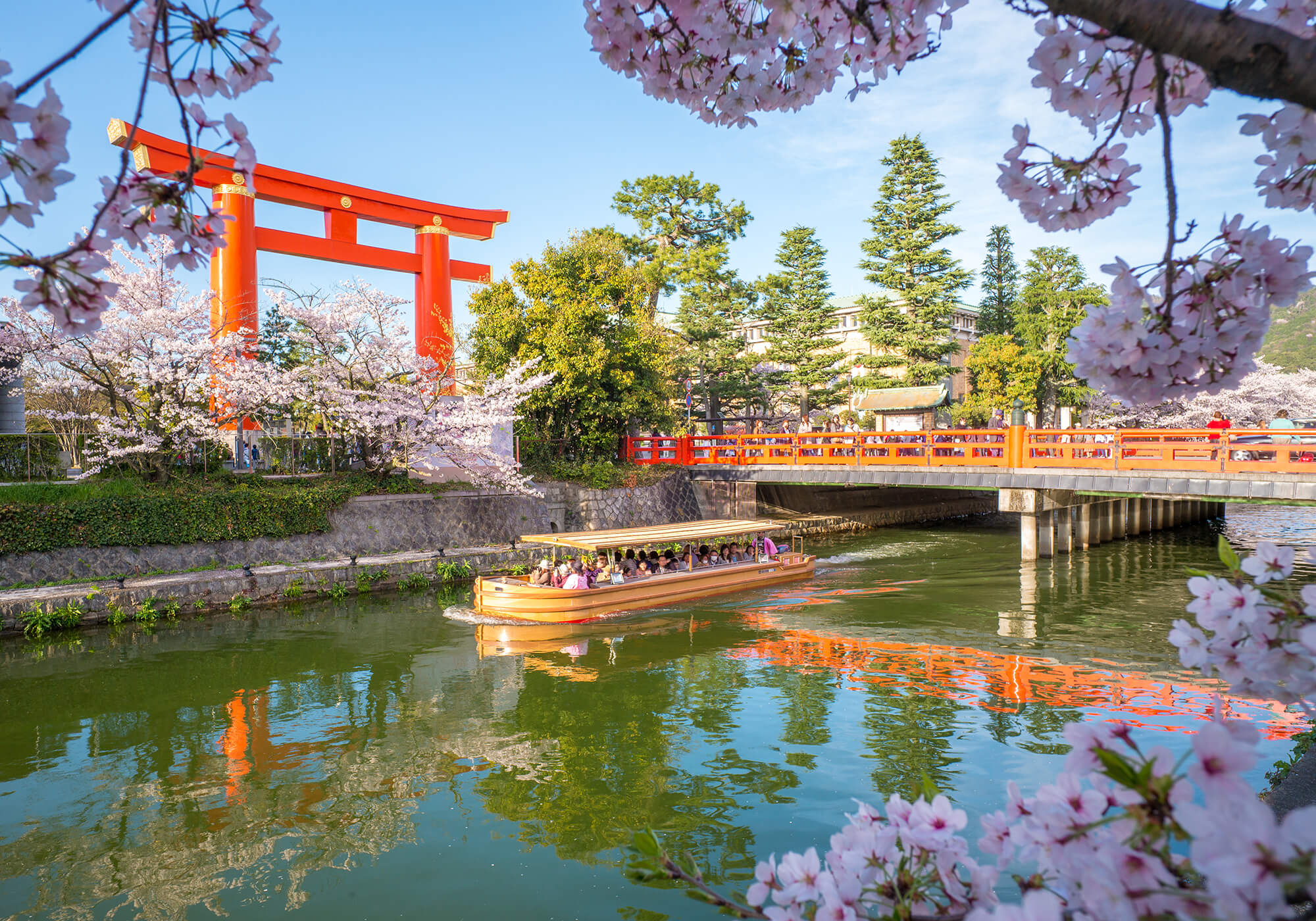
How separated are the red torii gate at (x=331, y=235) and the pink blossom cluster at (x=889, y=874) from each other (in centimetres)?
1940

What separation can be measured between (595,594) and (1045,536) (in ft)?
45.8

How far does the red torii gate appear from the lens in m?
19.7

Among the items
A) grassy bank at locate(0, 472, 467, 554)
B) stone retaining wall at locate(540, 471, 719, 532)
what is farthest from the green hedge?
stone retaining wall at locate(540, 471, 719, 532)

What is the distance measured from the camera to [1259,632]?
1833 millimetres

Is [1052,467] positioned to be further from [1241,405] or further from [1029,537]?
[1241,405]

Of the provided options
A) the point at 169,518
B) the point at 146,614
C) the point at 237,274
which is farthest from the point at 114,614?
the point at 237,274

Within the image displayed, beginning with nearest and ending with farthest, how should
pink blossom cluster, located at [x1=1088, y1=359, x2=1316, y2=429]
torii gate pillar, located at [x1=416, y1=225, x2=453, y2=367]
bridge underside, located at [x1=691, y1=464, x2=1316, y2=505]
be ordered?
1. bridge underside, located at [x1=691, y1=464, x2=1316, y2=505]
2. torii gate pillar, located at [x1=416, y1=225, x2=453, y2=367]
3. pink blossom cluster, located at [x1=1088, y1=359, x2=1316, y2=429]

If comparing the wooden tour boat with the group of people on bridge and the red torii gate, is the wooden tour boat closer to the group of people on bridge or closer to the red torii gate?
the group of people on bridge

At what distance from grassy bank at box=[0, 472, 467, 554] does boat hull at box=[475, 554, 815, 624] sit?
645 cm

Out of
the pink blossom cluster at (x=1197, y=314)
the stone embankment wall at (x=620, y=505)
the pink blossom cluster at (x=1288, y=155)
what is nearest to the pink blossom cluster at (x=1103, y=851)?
the pink blossom cluster at (x=1197, y=314)

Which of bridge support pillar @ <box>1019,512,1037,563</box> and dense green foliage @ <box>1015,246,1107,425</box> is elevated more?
dense green foliage @ <box>1015,246,1107,425</box>

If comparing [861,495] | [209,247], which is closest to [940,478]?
[861,495]

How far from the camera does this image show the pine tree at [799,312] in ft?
115

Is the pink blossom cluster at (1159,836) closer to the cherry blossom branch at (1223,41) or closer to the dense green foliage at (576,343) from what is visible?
the cherry blossom branch at (1223,41)
